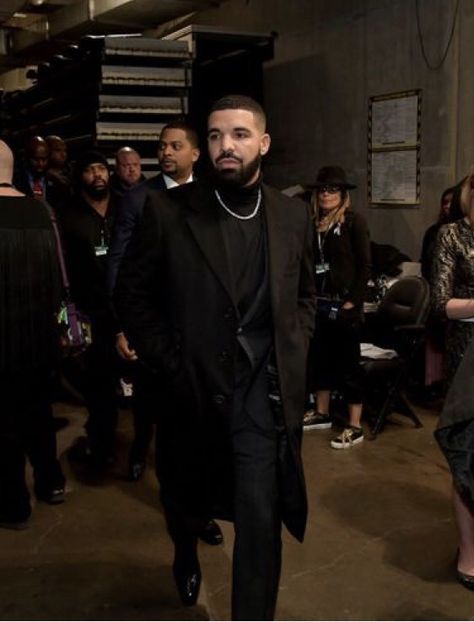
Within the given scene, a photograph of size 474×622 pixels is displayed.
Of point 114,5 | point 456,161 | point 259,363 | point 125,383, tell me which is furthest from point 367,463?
point 114,5

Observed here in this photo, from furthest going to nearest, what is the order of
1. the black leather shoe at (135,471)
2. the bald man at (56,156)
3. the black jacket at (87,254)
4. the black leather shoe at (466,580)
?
1. the bald man at (56,156)
2. the black jacket at (87,254)
3. the black leather shoe at (135,471)
4. the black leather shoe at (466,580)

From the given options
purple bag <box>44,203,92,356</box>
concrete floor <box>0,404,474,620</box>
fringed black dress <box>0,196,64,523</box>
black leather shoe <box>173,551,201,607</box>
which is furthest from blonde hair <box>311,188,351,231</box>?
black leather shoe <box>173,551,201,607</box>

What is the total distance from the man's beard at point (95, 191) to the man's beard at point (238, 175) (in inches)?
77.5

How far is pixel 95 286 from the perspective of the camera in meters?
4.23

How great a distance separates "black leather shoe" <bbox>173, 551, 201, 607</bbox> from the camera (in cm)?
273

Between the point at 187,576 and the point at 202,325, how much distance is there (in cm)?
95

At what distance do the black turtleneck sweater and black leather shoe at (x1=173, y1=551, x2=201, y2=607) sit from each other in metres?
0.92

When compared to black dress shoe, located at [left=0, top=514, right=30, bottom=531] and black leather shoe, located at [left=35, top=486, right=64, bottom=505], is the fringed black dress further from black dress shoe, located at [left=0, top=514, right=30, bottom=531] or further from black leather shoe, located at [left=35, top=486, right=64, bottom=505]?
black leather shoe, located at [left=35, top=486, right=64, bottom=505]

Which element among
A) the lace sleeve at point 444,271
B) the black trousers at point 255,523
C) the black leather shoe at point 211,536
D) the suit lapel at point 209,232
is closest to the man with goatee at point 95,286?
the black leather shoe at point 211,536

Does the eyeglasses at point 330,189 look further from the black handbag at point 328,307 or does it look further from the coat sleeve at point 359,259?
the black handbag at point 328,307

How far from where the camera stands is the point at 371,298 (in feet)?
18.0

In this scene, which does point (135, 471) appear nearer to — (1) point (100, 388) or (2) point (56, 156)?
(1) point (100, 388)

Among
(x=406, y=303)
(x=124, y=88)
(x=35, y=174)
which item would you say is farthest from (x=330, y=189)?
(x=124, y=88)

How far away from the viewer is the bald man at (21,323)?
128 inches
